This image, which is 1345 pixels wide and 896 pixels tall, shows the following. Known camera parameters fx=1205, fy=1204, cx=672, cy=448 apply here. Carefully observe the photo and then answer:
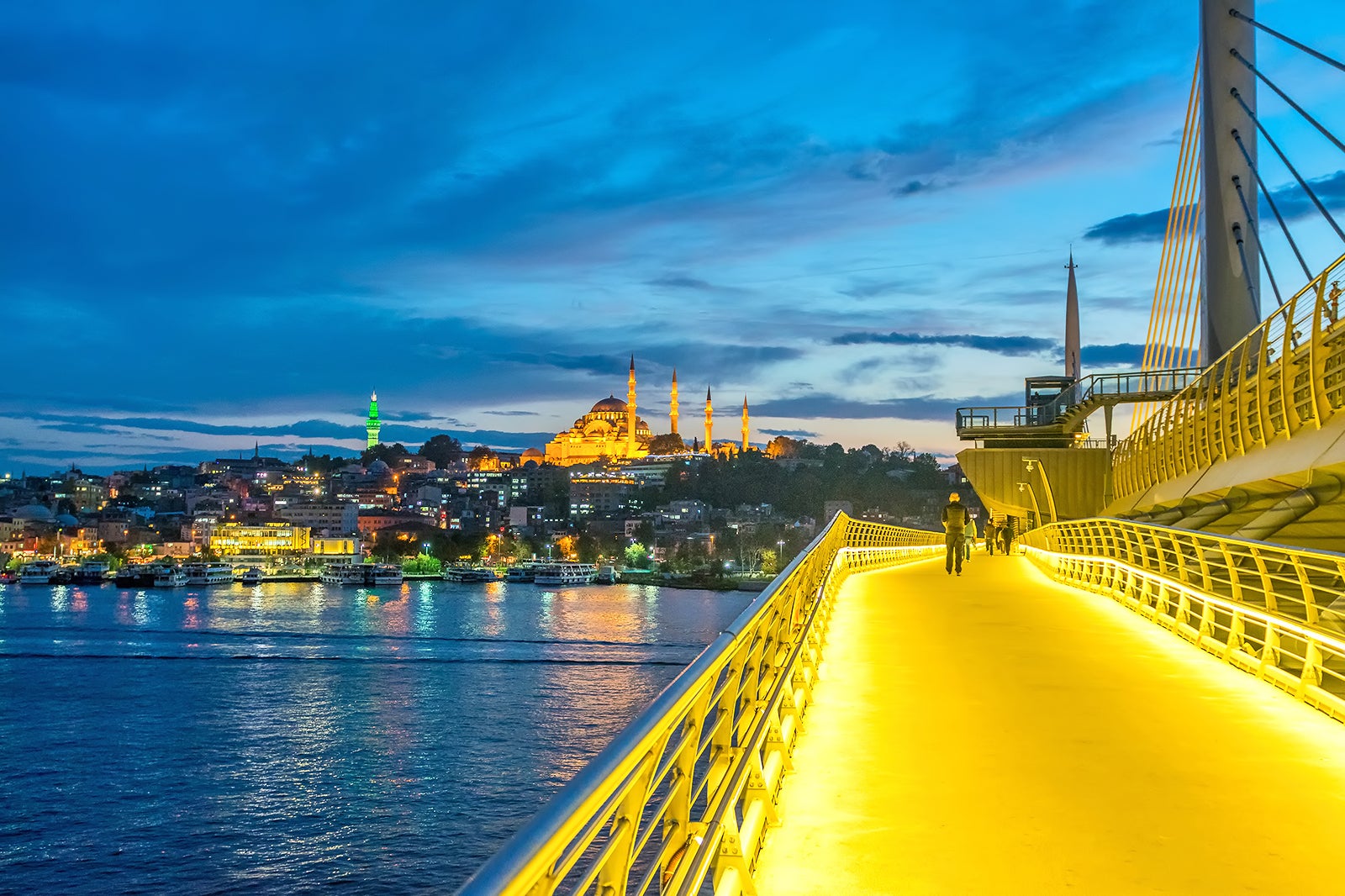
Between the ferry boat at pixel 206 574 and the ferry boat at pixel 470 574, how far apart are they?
70.6ft

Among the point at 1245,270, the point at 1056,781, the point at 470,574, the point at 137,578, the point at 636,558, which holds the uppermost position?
the point at 1245,270

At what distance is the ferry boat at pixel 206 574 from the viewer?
11269cm

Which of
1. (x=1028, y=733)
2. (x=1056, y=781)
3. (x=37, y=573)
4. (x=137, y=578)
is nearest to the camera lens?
(x=1056, y=781)

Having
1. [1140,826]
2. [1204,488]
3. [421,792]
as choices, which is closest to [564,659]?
[421,792]

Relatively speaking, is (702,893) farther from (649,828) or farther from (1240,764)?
(649,828)

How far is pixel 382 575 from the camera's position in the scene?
115 m

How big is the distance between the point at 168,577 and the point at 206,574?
4.77 m

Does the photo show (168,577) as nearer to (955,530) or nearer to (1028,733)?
(955,530)

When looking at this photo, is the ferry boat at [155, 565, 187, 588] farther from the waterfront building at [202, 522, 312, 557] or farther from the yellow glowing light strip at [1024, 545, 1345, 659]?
the yellow glowing light strip at [1024, 545, 1345, 659]

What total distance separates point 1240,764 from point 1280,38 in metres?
16.3

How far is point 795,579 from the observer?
7.39m

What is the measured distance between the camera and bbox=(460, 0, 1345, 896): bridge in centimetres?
302

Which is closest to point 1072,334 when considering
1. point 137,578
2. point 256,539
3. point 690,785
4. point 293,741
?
point 293,741

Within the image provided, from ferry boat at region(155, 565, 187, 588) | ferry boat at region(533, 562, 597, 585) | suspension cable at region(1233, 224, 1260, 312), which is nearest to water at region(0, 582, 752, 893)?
suspension cable at region(1233, 224, 1260, 312)
